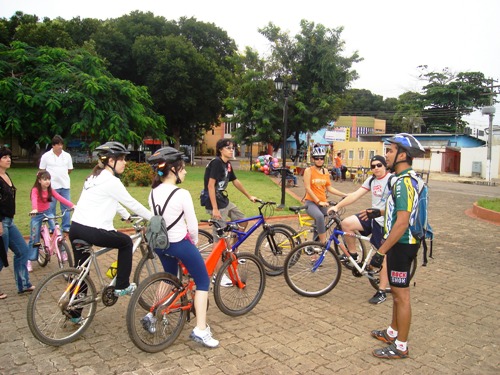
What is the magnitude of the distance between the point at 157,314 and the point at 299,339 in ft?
4.75

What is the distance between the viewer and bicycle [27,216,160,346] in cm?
374

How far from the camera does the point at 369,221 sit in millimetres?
5750

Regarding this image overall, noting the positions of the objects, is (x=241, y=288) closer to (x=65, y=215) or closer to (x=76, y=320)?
(x=76, y=320)

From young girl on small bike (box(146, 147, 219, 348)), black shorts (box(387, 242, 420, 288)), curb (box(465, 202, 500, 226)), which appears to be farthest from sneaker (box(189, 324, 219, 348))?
curb (box(465, 202, 500, 226))

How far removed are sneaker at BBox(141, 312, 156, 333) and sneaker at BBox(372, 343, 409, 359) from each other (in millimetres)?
2048

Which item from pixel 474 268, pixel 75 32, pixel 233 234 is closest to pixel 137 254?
pixel 233 234

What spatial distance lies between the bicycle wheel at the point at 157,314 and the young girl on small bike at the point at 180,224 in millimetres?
60

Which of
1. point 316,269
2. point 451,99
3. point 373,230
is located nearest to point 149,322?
point 316,269

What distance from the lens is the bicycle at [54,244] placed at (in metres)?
5.83

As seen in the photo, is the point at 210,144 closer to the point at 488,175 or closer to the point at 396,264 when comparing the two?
the point at 488,175

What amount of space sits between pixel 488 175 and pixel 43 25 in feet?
103

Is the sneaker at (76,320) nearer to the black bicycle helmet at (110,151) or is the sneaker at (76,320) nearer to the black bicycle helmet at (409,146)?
the black bicycle helmet at (110,151)

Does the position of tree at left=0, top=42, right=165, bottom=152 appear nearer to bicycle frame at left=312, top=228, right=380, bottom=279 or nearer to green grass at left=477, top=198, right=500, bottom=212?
green grass at left=477, top=198, right=500, bottom=212

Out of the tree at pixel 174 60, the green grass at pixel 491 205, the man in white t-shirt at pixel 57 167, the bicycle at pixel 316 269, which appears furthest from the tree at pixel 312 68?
the bicycle at pixel 316 269
